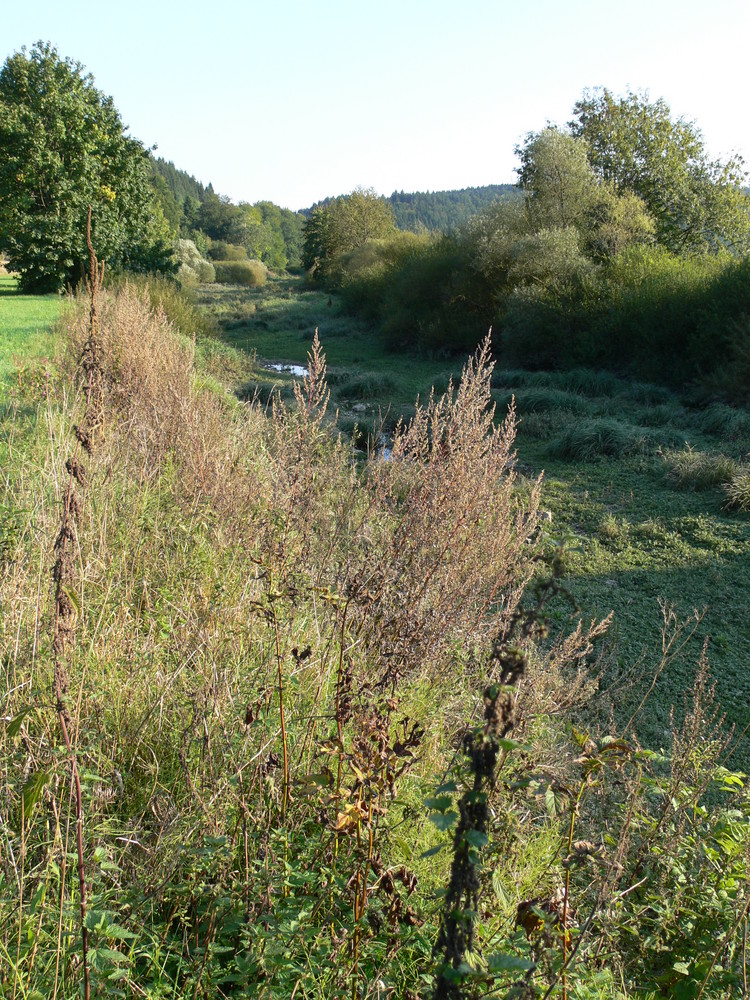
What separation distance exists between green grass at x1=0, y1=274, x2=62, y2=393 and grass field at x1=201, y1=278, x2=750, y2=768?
3.07 meters

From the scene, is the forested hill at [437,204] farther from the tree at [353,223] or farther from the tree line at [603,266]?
the tree line at [603,266]

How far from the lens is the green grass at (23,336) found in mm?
8766

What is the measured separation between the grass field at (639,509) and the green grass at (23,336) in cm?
307

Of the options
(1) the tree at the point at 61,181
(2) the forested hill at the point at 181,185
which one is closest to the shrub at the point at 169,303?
(1) the tree at the point at 61,181

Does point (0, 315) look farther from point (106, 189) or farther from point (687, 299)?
point (106, 189)

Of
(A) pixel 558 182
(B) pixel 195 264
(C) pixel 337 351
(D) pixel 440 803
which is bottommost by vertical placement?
(D) pixel 440 803

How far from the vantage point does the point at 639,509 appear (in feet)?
26.9

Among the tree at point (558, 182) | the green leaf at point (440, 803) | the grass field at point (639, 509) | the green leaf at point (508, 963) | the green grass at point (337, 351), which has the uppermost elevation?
the tree at point (558, 182)

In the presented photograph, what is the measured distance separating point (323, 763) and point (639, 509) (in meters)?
6.67

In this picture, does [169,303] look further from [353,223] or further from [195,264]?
[195,264]

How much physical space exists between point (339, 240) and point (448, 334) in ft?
87.8

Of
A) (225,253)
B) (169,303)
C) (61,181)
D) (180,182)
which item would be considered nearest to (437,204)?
(180,182)

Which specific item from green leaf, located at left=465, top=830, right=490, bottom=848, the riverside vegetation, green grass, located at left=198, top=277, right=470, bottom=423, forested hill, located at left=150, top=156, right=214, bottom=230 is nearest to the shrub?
green grass, located at left=198, top=277, right=470, bottom=423

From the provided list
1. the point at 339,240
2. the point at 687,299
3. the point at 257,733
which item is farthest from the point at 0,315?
the point at 339,240
